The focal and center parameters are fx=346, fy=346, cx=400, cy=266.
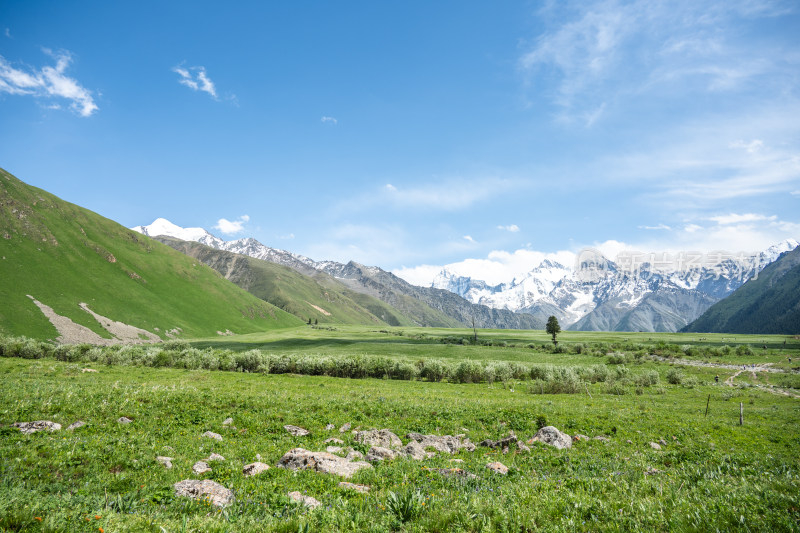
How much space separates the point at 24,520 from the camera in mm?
7156

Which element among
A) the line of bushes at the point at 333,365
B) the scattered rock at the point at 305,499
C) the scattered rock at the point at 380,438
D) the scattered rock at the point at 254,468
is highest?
the scattered rock at the point at 305,499

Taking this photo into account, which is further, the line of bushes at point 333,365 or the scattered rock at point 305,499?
the line of bushes at point 333,365

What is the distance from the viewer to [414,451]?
18.5 m

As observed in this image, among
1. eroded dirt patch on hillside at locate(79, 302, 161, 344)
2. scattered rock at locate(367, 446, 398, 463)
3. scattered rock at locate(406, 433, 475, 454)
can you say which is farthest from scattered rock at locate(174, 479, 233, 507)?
eroded dirt patch on hillside at locate(79, 302, 161, 344)

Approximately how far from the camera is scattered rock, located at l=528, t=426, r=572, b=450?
20469 mm

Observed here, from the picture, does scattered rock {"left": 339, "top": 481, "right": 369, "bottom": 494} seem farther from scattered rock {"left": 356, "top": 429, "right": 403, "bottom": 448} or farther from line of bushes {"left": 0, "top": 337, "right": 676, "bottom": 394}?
line of bushes {"left": 0, "top": 337, "right": 676, "bottom": 394}

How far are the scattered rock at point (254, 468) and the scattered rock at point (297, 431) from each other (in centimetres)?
590

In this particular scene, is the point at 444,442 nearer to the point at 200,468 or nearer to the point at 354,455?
the point at 354,455

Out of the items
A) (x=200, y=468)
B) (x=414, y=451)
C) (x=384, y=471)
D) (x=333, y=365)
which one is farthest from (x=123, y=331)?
(x=384, y=471)

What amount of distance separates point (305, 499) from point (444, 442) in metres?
11.2

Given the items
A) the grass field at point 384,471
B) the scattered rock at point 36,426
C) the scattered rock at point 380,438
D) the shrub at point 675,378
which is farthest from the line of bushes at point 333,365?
the scattered rock at point 36,426

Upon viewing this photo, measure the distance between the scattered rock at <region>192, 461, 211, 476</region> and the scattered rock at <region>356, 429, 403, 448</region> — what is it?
792 cm

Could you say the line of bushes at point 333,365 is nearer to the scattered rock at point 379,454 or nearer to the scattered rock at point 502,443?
the scattered rock at point 502,443

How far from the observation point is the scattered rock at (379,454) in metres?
17.1
